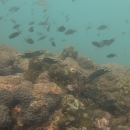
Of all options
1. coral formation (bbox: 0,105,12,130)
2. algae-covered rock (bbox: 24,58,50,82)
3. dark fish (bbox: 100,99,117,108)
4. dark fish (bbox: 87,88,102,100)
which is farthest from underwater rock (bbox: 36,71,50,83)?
dark fish (bbox: 100,99,117,108)

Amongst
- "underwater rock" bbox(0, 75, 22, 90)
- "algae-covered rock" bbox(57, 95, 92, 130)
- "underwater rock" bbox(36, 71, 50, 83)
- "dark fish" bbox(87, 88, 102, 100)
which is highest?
"underwater rock" bbox(36, 71, 50, 83)

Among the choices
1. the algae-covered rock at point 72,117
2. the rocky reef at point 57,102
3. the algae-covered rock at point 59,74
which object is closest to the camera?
the rocky reef at point 57,102

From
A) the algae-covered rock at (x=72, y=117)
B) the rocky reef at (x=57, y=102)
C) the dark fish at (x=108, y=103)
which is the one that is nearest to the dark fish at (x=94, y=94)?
the rocky reef at (x=57, y=102)

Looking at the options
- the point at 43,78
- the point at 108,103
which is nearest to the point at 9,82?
the point at 43,78

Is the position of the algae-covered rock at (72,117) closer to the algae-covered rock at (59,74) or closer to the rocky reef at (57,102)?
the rocky reef at (57,102)

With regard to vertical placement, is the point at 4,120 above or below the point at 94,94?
below

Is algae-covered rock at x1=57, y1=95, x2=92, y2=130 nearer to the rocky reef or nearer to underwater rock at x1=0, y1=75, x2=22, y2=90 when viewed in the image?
the rocky reef

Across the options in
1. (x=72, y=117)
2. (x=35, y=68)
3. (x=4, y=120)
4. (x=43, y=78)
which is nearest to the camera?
(x=4, y=120)

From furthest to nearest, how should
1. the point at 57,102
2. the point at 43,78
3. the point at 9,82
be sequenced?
the point at 43,78 → the point at 57,102 → the point at 9,82

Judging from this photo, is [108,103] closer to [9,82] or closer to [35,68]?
[35,68]

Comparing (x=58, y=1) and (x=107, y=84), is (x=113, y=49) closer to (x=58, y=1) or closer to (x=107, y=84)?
(x=58, y=1)

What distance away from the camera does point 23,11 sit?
192750 millimetres

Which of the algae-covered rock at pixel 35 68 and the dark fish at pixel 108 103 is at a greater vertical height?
the algae-covered rock at pixel 35 68

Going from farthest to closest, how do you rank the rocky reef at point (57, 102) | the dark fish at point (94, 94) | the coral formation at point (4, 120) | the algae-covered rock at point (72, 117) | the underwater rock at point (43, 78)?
the dark fish at point (94, 94)
the underwater rock at point (43, 78)
the algae-covered rock at point (72, 117)
the rocky reef at point (57, 102)
the coral formation at point (4, 120)
